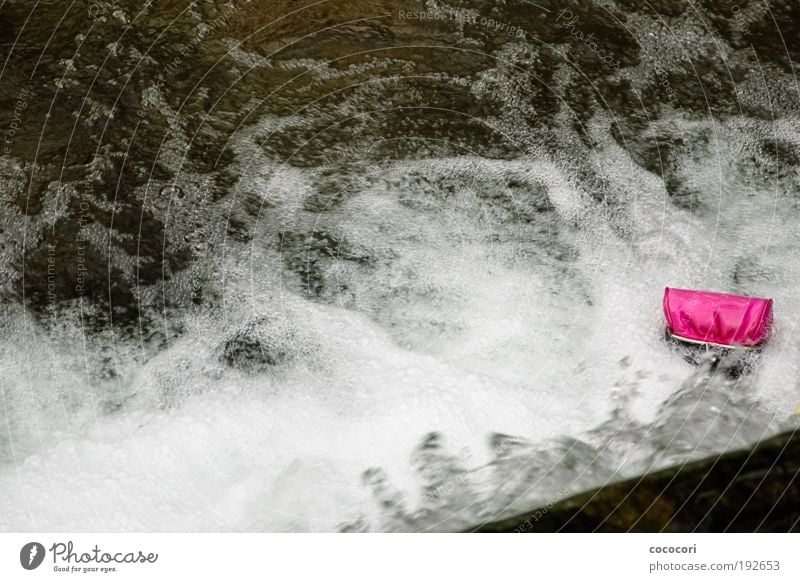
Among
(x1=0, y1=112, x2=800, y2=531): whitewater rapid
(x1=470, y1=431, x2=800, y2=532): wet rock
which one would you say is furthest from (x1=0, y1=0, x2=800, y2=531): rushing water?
(x1=470, y1=431, x2=800, y2=532): wet rock

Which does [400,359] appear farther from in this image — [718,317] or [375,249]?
[718,317]

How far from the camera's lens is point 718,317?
5980mm

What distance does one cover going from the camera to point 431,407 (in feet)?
19.7

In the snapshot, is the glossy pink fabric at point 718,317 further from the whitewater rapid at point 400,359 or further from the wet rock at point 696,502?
the wet rock at point 696,502

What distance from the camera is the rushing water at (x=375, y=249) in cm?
577

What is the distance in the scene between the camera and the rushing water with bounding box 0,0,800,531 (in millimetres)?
5773

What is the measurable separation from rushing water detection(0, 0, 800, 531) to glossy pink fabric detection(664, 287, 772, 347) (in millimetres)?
220

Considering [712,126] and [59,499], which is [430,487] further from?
[712,126]

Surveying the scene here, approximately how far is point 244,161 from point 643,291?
353 cm

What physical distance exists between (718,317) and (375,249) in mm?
2652

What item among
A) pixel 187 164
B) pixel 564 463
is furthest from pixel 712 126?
pixel 187 164

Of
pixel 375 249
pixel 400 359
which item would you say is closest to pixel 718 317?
pixel 400 359

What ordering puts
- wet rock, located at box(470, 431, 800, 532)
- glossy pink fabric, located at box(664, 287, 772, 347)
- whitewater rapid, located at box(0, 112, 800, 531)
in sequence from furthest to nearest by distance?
glossy pink fabric, located at box(664, 287, 772, 347) < whitewater rapid, located at box(0, 112, 800, 531) < wet rock, located at box(470, 431, 800, 532)

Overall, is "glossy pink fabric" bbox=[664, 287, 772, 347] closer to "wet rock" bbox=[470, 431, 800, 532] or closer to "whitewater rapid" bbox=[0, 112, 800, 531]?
"whitewater rapid" bbox=[0, 112, 800, 531]
